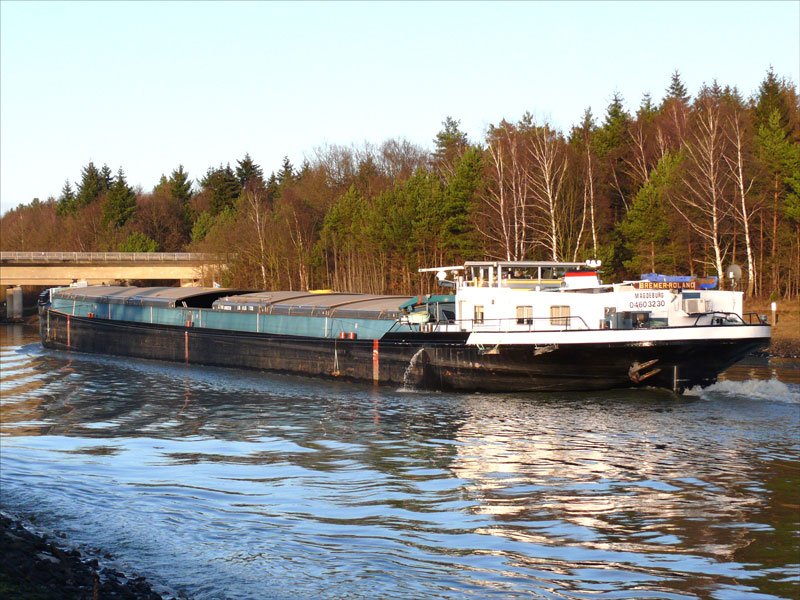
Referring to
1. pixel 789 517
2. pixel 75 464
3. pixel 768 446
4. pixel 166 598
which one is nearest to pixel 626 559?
pixel 789 517

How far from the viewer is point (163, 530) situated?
17.6 metres

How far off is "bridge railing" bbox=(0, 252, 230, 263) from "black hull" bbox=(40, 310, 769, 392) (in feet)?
169

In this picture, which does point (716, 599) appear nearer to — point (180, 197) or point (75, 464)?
point (75, 464)

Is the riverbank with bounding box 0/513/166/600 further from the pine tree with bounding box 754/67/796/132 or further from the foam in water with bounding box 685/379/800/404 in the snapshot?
the pine tree with bounding box 754/67/796/132

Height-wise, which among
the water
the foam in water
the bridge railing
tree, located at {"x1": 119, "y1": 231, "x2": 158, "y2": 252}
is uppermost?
tree, located at {"x1": 119, "y1": 231, "x2": 158, "y2": 252}

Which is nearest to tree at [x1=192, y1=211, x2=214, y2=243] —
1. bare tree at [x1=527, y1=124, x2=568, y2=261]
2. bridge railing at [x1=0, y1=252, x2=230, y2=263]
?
bridge railing at [x1=0, y1=252, x2=230, y2=263]

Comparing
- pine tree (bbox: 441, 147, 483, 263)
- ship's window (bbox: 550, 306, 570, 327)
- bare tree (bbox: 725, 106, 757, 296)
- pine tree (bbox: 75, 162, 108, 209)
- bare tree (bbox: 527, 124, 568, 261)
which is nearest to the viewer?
ship's window (bbox: 550, 306, 570, 327)

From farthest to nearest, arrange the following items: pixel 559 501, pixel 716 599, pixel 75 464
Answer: pixel 75 464 → pixel 559 501 → pixel 716 599

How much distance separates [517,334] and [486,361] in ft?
5.61

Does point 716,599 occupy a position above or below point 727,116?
below

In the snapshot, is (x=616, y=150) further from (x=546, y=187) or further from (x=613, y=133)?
(x=546, y=187)

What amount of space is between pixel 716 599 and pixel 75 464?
16.2 meters

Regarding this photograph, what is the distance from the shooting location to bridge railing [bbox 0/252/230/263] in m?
95.4

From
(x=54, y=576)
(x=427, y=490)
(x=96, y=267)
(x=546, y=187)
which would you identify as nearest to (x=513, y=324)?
(x=427, y=490)
